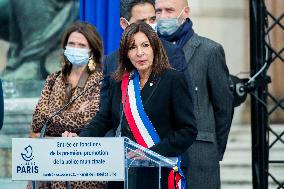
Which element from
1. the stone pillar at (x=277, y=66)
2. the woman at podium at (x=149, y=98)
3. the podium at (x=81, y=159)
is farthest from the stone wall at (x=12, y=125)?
the podium at (x=81, y=159)

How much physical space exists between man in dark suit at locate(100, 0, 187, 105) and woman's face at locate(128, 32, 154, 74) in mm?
432

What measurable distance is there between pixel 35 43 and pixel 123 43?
434 centimetres

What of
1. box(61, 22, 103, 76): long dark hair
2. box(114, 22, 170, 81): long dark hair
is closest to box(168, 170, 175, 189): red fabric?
box(114, 22, 170, 81): long dark hair

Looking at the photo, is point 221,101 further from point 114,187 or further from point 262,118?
point 114,187

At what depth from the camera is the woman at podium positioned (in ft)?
14.6

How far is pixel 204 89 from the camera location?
18.4 ft

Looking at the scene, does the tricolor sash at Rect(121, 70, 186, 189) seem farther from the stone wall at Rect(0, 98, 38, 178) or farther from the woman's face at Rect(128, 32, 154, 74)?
the stone wall at Rect(0, 98, 38, 178)

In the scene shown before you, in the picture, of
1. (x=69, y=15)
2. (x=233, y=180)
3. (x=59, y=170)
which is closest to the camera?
(x=59, y=170)

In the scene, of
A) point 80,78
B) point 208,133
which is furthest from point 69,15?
point 208,133

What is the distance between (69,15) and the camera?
875 centimetres

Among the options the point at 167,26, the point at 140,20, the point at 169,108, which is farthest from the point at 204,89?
the point at 169,108

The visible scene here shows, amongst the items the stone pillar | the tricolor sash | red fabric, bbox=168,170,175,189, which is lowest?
red fabric, bbox=168,170,175,189

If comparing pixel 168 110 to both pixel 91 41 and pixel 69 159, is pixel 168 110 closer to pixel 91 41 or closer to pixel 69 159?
pixel 69 159

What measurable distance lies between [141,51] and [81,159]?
61 cm
